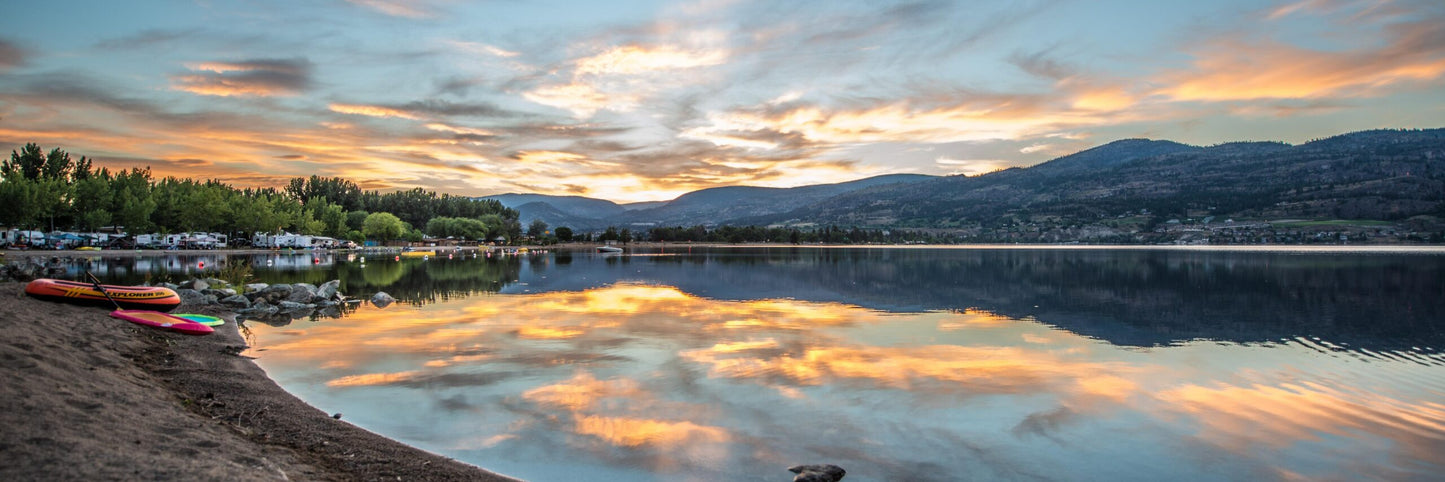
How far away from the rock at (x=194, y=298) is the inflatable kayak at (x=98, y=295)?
527cm

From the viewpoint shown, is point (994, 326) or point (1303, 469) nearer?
point (1303, 469)

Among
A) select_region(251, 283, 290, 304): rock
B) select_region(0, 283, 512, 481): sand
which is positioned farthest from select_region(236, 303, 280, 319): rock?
select_region(0, 283, 512, 481): sand

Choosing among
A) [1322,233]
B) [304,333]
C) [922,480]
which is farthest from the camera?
[1322,233]

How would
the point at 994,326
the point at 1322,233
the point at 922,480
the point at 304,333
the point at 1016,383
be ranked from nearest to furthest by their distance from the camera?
1. the point at 922,480
2. the point at 1016,383
3. the point at 304,333
4. the point at 994,326
5. the point at 1322,233

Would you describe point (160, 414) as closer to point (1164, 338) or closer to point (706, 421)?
point (706, 421)

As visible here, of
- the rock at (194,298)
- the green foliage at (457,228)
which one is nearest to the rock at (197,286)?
the rock at (194,298)

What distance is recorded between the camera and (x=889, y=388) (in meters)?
14.0

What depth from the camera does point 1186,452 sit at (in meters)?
10.2

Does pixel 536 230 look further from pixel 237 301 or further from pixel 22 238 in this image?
pixel 237 301

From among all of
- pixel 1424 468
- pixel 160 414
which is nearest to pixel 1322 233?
pixel 1424 468

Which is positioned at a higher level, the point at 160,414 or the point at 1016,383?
the point at 160,414

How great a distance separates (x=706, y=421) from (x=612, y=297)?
23.0m

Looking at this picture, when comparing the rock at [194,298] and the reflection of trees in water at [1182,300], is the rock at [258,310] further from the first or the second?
the reflection of trees in water at [1182,300]

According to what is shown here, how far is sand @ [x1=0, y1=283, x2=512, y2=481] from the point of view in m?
6.59
